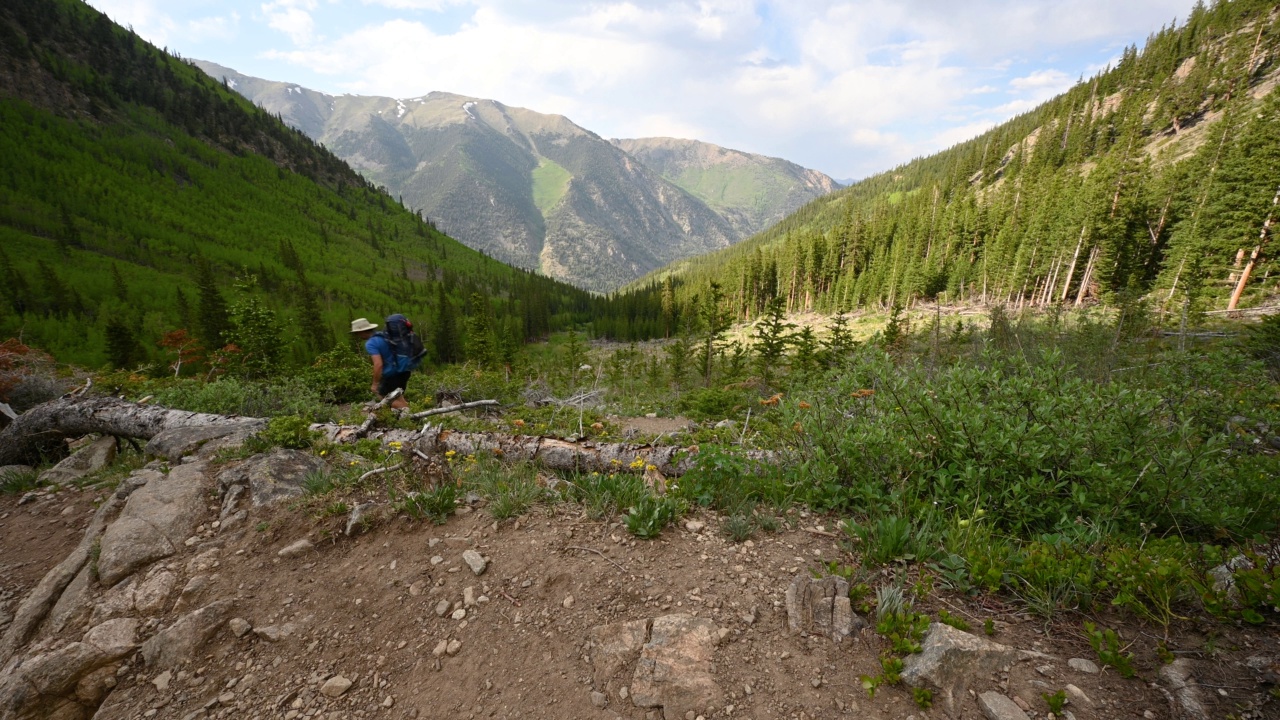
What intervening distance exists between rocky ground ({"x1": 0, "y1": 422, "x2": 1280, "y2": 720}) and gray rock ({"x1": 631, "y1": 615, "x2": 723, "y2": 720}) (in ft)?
0.04

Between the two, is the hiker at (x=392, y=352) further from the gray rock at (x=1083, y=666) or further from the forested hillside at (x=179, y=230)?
the forested hillside at (x=179, y=230)

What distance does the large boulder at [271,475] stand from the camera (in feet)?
16.3

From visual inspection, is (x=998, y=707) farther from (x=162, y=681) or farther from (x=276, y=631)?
(x=162, y=681)

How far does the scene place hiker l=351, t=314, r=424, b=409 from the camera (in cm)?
900

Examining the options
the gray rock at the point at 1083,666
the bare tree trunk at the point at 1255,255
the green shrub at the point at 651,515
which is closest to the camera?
the gray rock at the point at 1083,666

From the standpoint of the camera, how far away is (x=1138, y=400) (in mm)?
3506

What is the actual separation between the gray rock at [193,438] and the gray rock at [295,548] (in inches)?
131

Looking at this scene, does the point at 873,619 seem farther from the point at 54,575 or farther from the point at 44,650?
the point at 54,575

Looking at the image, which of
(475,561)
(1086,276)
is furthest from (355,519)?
(1086,276)

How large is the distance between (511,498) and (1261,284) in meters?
45.6

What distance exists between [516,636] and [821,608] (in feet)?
7.39

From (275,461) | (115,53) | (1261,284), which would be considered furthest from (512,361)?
(115,53)

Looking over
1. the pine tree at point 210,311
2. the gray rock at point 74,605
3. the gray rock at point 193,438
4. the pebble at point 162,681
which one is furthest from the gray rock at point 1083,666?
the pine tree at point 210,311

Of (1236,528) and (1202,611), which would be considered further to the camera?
(1236,528)
